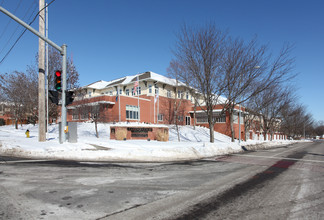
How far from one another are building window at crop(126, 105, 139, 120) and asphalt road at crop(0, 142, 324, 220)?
30.7m

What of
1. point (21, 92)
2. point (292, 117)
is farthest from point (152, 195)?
point (292, 117)

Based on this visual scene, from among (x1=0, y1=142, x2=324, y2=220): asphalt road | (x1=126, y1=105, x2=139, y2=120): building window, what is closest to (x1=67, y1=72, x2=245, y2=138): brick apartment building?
(x1=126, y1=105, x2=139, y2=120): building window

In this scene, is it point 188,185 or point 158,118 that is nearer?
point 188,185

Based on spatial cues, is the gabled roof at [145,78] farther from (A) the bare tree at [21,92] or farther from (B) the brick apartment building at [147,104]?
(A) the bare tree at [21,92]

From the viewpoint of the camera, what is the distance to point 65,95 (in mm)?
11547

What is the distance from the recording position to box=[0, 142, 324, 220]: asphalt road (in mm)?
3771

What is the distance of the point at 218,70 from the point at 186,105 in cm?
2788

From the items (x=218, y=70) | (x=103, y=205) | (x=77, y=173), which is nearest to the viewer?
(x=103, y=205)

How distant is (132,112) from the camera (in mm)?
38750

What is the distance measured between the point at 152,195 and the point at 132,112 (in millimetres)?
34305

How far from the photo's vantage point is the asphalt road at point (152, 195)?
12.4ft

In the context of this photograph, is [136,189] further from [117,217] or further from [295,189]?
[295,189]

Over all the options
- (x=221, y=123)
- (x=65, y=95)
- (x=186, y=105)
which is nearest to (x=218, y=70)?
(x=65, y=95)

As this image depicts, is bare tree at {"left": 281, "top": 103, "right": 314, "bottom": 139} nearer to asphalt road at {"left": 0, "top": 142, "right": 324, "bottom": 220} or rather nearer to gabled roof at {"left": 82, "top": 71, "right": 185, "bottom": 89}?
gabled roof at {"left": 82, "top": 71, "right": 185, "bottom": 89}
